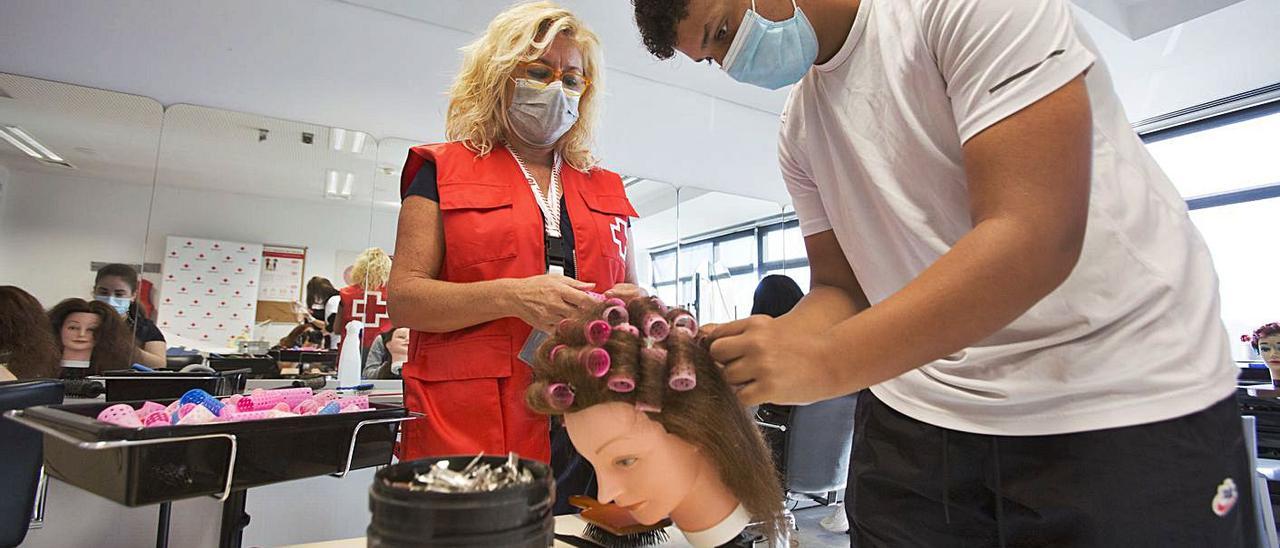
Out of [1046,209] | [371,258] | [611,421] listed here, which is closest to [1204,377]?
[1046,209]

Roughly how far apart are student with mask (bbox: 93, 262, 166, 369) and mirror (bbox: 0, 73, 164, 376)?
0.02 metres

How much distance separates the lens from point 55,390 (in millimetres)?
1669

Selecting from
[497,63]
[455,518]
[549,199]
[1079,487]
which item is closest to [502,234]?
[549,199]

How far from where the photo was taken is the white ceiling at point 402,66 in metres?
3.13

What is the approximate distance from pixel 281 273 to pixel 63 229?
937mm

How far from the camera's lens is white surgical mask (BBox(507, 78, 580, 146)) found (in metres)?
1.46

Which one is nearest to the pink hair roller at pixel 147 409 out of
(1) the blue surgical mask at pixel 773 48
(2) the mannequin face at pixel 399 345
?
(1) the blue surgical mask at pixel 773 48

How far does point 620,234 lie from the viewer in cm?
153

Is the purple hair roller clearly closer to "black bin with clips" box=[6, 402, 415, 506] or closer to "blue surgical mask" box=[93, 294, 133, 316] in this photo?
"black bin with clips" box=[6, 402, 415, 506]

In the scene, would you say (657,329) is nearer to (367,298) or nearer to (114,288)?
(367,298)

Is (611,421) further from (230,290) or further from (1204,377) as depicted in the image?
(230,290)

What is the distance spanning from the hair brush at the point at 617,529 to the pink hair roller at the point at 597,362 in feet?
1.17

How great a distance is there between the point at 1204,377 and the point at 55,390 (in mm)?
2389

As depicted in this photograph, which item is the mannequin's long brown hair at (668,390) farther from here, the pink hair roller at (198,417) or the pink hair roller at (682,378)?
the pink hair roller at (198,417)
